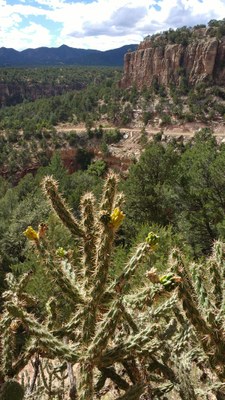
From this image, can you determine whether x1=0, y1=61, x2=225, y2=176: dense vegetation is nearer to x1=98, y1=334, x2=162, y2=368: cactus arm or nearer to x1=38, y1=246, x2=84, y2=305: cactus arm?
x1=38, y1=246, x2=84, y2=305: cactus arm

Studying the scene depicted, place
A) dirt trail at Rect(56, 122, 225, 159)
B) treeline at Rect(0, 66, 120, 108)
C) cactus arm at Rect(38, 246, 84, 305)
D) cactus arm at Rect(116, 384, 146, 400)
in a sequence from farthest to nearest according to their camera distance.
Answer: treeline at Rect(0, 66, 120, 108) < dirt trail at Rect(56, 122, 225, 159) < cactus arm at Rect(38, 246, 84, 305) < cactus arm at Rect(116, 384, 146, 400)

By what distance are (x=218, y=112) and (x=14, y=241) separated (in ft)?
164

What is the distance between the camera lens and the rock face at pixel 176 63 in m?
77.0

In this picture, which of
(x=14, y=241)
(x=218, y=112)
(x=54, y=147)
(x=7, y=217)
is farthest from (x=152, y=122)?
(x=14, y=241)

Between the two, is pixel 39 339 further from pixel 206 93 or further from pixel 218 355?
pixel 206 93

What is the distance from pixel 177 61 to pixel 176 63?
46cm

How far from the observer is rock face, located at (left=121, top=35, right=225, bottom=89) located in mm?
77000

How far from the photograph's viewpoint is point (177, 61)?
3285 inches

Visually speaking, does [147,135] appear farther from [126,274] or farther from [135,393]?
[135,393]

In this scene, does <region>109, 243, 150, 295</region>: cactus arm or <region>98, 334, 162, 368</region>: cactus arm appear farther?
<region>109, 243, 150, 295</region>: cactus arm

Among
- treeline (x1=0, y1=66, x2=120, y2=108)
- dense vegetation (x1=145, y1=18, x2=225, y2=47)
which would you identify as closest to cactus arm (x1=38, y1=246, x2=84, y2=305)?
dense vegetation (x1=145, y1=18, x2=225, y2=47)

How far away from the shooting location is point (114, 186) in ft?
12.1

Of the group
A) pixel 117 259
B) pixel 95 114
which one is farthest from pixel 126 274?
pixel 95 114

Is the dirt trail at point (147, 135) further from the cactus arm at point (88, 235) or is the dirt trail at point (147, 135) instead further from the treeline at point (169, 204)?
the cactus arm at point (88, 235)
